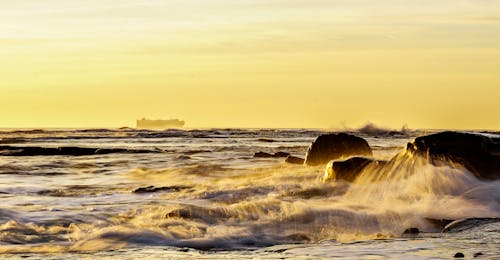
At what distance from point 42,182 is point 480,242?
45.2ft

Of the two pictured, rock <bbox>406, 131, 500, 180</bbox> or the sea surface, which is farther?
rock <bbox>406, 131, 500, 180</bbox>

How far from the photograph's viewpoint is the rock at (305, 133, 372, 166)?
21.5 metres

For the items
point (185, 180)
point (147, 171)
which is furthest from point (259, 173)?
point (147, 171)

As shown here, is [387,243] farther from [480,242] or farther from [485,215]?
[485,215]

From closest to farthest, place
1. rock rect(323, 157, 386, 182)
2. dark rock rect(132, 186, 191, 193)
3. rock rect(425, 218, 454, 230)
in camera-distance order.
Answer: rock rect(425, 218, 454, 230)
rock rect(323, 157, 386, 182)
dark rock rect(132, 186, 191, 193)

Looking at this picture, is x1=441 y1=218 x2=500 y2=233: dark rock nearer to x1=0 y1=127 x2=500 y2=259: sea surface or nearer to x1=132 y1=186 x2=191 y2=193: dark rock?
x1=0 y1=127 x2=500 y2=259: sea surface

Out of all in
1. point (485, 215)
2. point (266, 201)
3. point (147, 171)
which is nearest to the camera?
point (485, 215)

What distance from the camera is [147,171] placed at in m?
24.6

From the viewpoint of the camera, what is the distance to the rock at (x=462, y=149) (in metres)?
14.5

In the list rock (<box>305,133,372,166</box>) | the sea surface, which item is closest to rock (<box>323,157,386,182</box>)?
the sea surface

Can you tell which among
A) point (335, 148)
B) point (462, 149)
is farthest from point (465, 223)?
point (335, 148)

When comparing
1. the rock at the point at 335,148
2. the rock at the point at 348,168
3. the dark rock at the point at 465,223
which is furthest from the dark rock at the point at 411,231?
the rock at the point at 335,148

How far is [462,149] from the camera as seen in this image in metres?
14.9

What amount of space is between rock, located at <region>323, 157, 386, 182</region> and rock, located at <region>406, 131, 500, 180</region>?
3.16 feet
